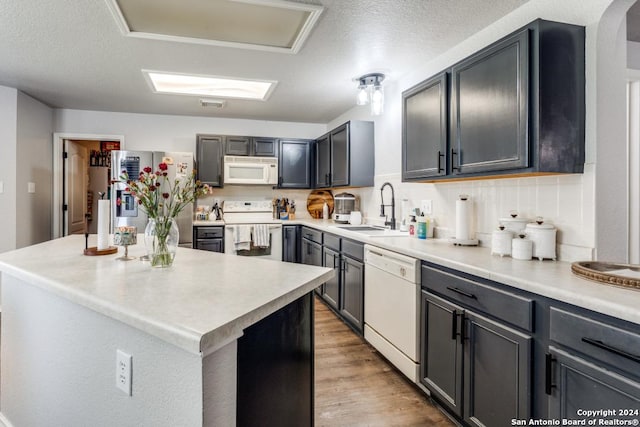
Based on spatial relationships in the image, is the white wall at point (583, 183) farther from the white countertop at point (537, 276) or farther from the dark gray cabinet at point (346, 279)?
the dark gray cabinet at point (346, 279)

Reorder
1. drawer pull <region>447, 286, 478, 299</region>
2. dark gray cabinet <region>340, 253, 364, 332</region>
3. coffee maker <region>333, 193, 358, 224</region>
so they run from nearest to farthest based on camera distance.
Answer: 1. drawer pull <region>447, 286, 478, 299</region>
2. dark gray cabinet <region>340, 253, 364, 332</region>
3. coffee maker <region>333, 193, 358, 224</region>

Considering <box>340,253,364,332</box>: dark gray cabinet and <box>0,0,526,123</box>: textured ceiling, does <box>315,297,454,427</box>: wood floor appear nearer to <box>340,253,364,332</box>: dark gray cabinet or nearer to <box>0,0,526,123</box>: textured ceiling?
<box>340,253,364,332</box>: dark gray cabinet

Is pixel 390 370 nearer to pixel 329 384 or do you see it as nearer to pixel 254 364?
pixel 329 384

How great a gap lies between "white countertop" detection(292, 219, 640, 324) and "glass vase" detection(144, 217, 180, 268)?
1364 millimetres

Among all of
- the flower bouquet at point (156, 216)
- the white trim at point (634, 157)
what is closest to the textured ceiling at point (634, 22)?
the white trim at point (634, 157)

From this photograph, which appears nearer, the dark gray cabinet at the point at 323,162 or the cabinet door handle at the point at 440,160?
the cabinet door handle at the point at 440,160

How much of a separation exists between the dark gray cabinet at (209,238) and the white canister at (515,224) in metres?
3.38

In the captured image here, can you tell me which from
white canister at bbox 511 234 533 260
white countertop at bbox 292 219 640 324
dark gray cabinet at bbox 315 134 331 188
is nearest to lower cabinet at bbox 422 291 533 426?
white countertop at bbox 292 219 640 324

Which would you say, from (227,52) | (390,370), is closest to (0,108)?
(227,52)

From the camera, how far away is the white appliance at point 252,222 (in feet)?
15.0

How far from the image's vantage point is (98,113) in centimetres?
480

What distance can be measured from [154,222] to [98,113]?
13.8ft

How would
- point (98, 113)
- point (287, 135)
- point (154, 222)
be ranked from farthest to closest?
point (287, 135)
point (98, 113)
point (154, 222)

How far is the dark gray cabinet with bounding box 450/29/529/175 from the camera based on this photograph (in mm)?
1761
